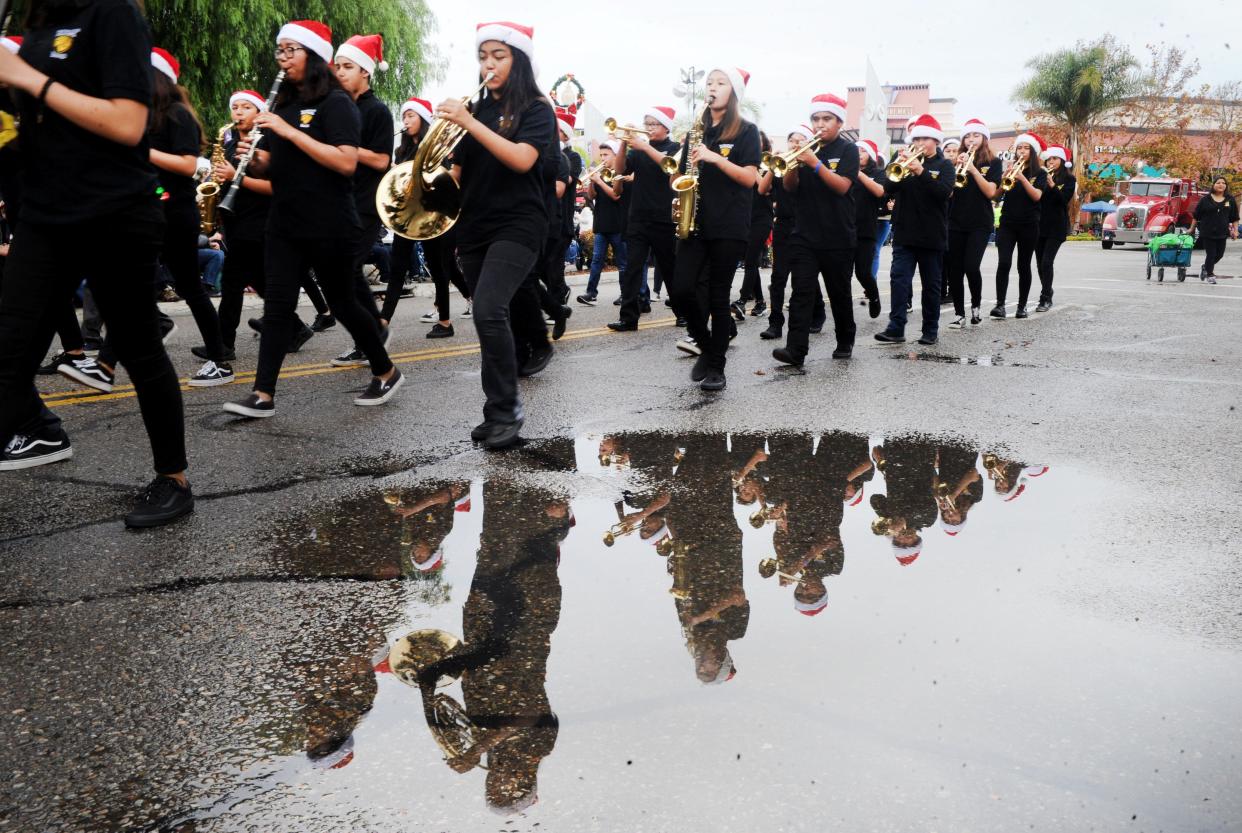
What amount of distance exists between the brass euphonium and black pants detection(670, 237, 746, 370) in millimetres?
1825

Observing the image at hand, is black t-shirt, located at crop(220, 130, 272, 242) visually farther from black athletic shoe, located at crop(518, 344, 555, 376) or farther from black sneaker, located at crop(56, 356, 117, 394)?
black athletic shoe, located at crop(518, 344, 555, 376)

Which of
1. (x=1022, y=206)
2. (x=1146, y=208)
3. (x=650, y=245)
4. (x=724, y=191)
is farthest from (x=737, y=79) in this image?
(x=1146, y=208)

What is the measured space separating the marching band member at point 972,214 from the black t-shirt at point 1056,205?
174 centimetres

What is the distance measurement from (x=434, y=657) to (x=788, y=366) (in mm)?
5735

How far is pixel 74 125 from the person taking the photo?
384cm

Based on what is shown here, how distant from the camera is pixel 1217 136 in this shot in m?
57.5

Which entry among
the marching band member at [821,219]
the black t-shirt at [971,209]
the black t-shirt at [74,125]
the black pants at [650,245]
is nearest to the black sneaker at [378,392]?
the black t-shirt at [74,125]

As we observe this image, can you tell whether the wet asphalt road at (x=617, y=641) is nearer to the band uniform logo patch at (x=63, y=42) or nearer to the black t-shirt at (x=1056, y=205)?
the band uniform logo patch at (x=63, y=42)

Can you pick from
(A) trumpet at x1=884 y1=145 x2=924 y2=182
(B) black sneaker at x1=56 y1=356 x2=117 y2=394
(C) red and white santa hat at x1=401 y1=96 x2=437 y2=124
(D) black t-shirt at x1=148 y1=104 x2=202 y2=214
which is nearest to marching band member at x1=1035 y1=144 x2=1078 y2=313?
(A) trumpet at x1=884 y1=145 x2=924 y2=182

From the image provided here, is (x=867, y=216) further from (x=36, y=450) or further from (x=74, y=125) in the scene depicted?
(x=74, y=125)

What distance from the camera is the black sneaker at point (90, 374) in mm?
7090

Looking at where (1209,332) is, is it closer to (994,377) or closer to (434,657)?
(994,377)

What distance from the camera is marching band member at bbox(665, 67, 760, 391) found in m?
7.10

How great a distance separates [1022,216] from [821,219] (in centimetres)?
489
